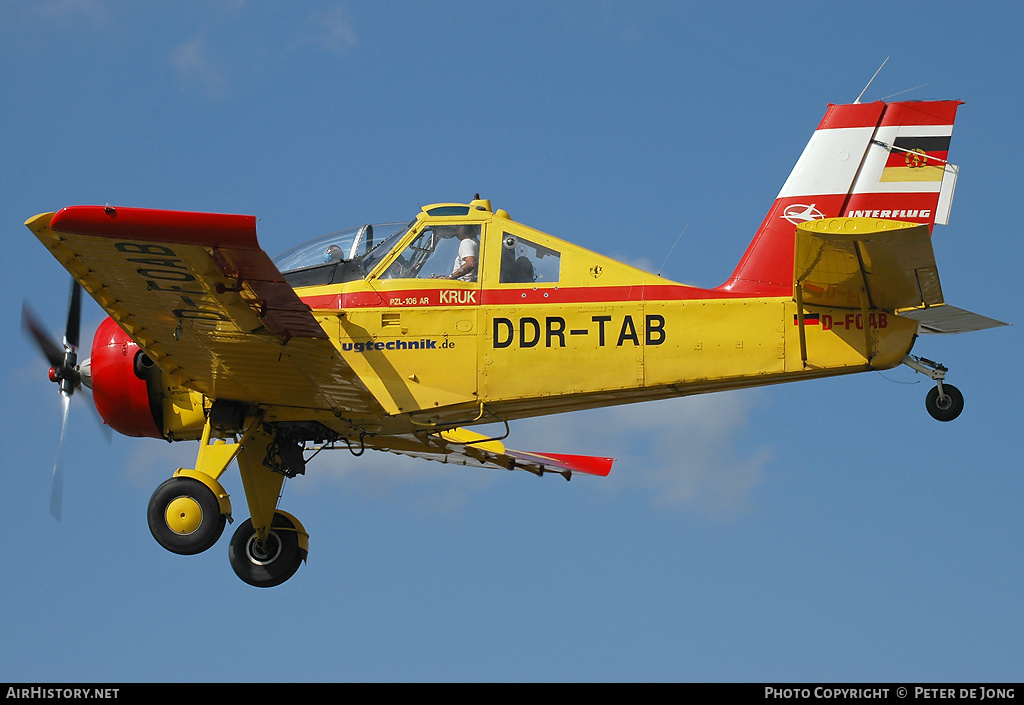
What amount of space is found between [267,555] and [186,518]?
8.55 ft

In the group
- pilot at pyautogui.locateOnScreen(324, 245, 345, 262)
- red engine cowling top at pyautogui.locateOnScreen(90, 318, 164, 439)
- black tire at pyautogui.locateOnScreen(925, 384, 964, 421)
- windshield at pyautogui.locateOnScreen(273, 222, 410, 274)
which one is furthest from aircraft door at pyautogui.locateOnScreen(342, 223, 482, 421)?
black tire at pyautogui.locateOnScreen(925, 384, 964, 421)

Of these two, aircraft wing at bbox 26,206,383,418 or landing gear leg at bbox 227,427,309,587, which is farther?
landing gear leg at bbox 227,427,309,587

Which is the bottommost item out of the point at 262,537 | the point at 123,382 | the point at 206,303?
the point at 262,537

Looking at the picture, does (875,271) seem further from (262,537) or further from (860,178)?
(262,537)

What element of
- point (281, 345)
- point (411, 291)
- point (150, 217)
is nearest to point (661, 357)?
point (411, 291)

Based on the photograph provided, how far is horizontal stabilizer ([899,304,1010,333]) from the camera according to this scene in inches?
476

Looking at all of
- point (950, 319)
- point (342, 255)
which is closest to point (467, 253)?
point (342, 255)

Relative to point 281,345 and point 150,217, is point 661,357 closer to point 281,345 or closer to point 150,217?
point 281,345

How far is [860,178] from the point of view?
46.2ft

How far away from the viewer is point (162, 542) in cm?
1362

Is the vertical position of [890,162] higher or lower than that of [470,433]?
higher

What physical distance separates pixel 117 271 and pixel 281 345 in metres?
1.90

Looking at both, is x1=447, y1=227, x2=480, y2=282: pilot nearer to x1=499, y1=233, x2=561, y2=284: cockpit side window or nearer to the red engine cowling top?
x1=499, y1=233, x2=561, y2=284: cockpit side window

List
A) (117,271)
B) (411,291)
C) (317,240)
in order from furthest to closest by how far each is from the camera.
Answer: (317,240) → (411,291) → (117,271)
